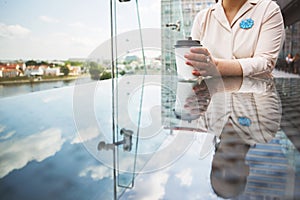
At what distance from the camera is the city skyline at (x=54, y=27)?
1412 millimetres

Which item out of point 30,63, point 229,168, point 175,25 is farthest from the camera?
point 175,25

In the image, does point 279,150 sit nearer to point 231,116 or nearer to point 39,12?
point 231,116

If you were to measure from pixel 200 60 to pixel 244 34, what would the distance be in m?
0.49

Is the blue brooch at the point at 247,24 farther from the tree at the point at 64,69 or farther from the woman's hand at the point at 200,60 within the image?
the tree at the point at 64,69

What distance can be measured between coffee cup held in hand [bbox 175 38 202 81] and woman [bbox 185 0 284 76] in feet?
0.47

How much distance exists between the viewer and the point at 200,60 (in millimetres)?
693

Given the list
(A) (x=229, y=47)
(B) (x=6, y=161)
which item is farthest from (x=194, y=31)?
(B) (x=6, y=161)

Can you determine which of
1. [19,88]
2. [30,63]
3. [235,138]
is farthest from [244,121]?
[30,63]

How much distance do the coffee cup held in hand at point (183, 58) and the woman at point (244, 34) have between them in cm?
14

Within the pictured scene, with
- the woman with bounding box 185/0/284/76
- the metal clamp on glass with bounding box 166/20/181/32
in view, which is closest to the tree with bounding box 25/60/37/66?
the woman with bounding box 185/0/284/76

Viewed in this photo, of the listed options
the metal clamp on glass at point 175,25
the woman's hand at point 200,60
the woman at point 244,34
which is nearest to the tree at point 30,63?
the woman at point 244,34

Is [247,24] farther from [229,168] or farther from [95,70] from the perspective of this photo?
[229,168]

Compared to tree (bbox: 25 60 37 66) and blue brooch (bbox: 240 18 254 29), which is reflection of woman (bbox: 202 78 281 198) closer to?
blue brooch (bbox: 240 18 254 29)

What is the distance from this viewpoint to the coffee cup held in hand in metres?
0.68
